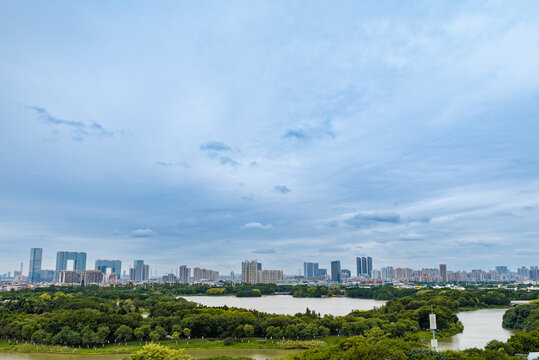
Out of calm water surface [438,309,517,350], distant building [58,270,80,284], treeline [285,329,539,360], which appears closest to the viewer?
treeline [285,329,539,360]

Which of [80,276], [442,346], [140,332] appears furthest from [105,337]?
[80,276]

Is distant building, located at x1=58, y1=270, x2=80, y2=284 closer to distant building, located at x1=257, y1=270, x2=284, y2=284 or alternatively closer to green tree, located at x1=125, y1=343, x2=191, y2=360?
distant building, located at x1=257, y1=270, x2=284, y2=284

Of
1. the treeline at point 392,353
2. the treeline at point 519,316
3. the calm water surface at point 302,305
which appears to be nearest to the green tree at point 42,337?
the treeline at point 392,353

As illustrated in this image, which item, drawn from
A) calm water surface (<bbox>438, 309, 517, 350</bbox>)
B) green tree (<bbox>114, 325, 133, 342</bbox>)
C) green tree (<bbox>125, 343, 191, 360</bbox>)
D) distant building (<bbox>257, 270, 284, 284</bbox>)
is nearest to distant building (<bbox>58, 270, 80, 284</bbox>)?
distant building (<bbox>257, 270, 284, 284</bbox>)

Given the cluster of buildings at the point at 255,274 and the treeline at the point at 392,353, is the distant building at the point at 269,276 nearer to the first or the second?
the cluster of buildings at the point at 255,274

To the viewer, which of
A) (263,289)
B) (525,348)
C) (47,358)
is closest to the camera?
(525,348)

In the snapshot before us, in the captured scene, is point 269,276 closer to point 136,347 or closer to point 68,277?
point 68,277

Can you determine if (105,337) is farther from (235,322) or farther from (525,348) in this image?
(525,348)
